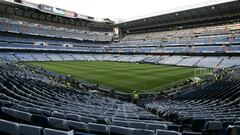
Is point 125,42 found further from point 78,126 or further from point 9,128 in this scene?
point 9,128

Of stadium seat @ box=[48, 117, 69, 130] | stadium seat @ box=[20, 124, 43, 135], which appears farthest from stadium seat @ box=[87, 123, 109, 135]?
stadium seat @ box=[20, 124, 43, 135]

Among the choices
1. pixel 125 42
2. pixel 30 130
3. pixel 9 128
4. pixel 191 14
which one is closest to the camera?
pixel 30 130

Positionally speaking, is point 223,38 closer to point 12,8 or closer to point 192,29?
point 192,29

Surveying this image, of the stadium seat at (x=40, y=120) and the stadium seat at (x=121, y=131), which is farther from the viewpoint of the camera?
the stadium seat at (x=40, y=120)

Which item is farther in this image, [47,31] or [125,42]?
[125,42]

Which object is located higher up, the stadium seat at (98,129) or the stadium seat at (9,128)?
the stadium seat at (9,128)

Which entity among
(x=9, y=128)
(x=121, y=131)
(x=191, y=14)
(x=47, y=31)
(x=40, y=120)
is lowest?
(x=121, y=131)

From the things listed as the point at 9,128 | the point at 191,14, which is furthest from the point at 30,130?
the point at 191,14

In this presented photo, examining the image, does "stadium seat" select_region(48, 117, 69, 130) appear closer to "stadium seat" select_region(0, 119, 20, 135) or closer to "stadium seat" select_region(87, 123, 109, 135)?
"stadium seat" select_region(87, 123, 109, 135)

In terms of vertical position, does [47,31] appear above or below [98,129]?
above

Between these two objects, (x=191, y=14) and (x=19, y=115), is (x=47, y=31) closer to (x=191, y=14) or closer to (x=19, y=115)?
(x=191, y=14)

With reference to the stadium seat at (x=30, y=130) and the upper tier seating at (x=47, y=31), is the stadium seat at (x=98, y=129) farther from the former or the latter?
the upper tier seating at (x=47, y=31)

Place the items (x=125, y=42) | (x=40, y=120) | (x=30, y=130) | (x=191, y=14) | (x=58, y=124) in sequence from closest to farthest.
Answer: (x=30, y=130)
(x=58, y=124)
(x=40, y=120)
(x=191, y=14)
(x=125, y=42)

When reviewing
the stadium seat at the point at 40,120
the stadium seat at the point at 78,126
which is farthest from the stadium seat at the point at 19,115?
the stadium seat at the point at 78,126
